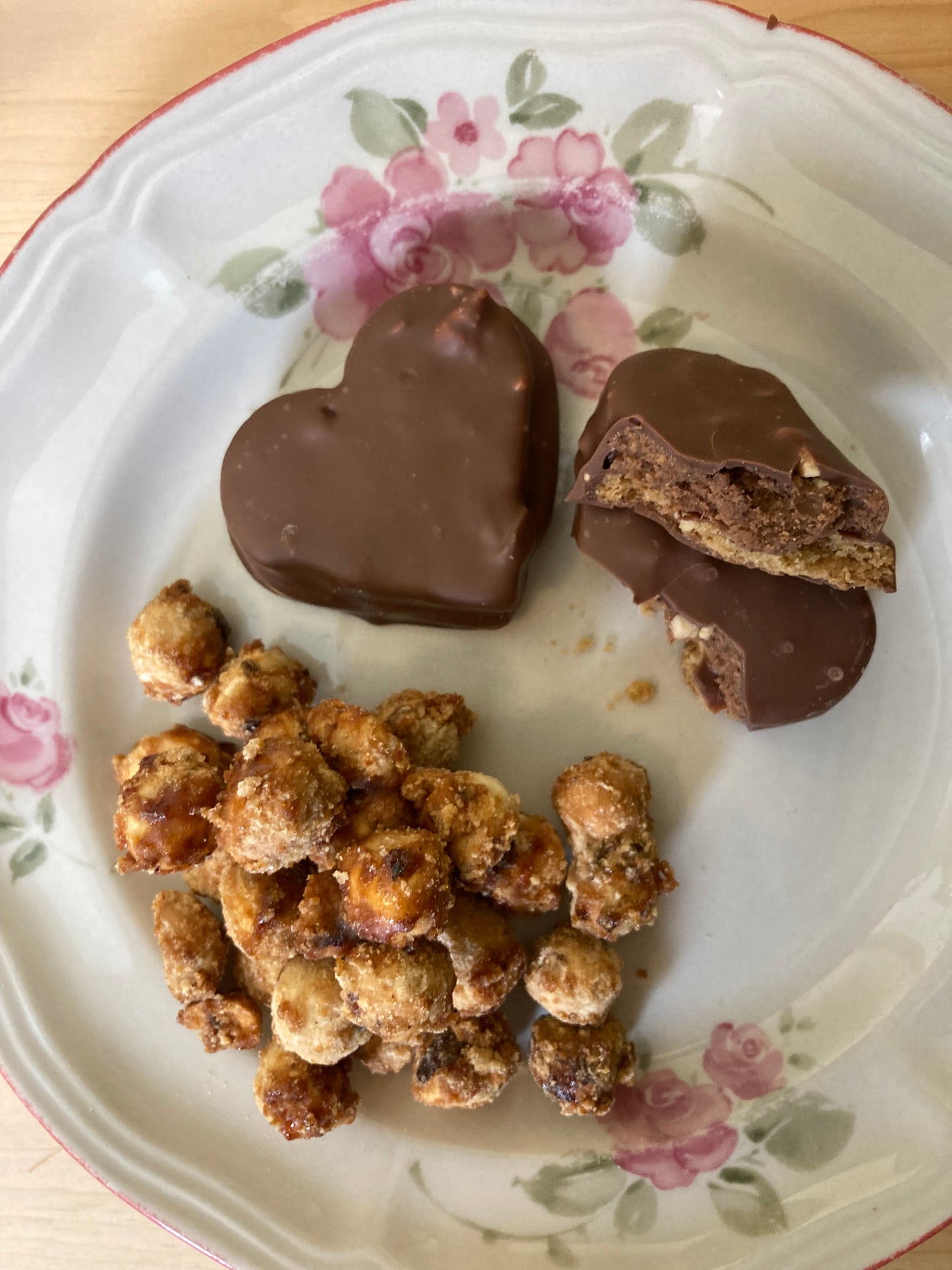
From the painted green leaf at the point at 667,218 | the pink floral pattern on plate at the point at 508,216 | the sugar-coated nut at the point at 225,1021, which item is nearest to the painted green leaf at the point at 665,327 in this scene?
the pink floral pattern on plate at the point at 508,216

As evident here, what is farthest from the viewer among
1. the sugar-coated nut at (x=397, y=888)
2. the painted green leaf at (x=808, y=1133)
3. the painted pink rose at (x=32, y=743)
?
the painted pink rose at (x=32, y=743)

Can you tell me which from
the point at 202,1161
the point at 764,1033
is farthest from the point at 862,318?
the point at 202,1161

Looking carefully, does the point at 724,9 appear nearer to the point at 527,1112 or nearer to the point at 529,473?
the point at 529,473

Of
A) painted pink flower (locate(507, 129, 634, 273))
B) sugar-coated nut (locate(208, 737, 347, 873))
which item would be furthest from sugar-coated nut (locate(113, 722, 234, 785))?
painted pink flower (locate(507, 129, 634, 273))

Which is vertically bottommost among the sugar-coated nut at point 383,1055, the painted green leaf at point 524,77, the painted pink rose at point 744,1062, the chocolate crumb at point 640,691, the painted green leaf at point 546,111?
the sugar-coated nut at point 383,1055

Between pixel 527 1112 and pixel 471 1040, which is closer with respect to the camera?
pixel 471 1040

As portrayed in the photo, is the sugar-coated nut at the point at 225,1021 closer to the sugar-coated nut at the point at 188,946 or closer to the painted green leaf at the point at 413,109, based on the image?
the sugar-coated nut at the point at 188,946

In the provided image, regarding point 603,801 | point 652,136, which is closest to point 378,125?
point 652,136
